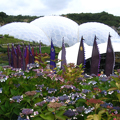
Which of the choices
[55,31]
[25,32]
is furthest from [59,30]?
[25,32]

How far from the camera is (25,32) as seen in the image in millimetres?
28938

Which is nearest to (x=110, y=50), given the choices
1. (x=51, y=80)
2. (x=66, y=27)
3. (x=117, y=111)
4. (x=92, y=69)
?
(x=92, y=69)

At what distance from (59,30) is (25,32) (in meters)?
6.77

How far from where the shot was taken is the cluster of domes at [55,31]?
29234 millimetres

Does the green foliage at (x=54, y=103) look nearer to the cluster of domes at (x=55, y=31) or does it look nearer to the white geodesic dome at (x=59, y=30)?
the cluster of domes at (x=55, y=31)

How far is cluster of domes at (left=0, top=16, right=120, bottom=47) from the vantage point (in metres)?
29.2

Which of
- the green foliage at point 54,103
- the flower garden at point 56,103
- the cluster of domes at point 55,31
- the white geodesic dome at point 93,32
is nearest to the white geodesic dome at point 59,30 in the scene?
the cluster of domes at point 55,31

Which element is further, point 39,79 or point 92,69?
point 92,69

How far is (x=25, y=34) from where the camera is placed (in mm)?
28703

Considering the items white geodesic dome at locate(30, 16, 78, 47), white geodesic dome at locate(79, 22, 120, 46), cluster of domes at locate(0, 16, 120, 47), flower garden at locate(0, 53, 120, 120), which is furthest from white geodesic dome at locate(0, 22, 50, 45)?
flower garden at locate(0, 53, 120, 120)

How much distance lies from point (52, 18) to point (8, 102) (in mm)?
33963

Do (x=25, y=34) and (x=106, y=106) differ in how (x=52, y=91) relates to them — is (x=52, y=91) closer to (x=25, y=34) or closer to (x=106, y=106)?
(x=106, y=106)

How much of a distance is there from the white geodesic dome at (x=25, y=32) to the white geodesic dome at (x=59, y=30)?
168cm

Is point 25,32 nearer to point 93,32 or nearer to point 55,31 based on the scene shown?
point 55,31
